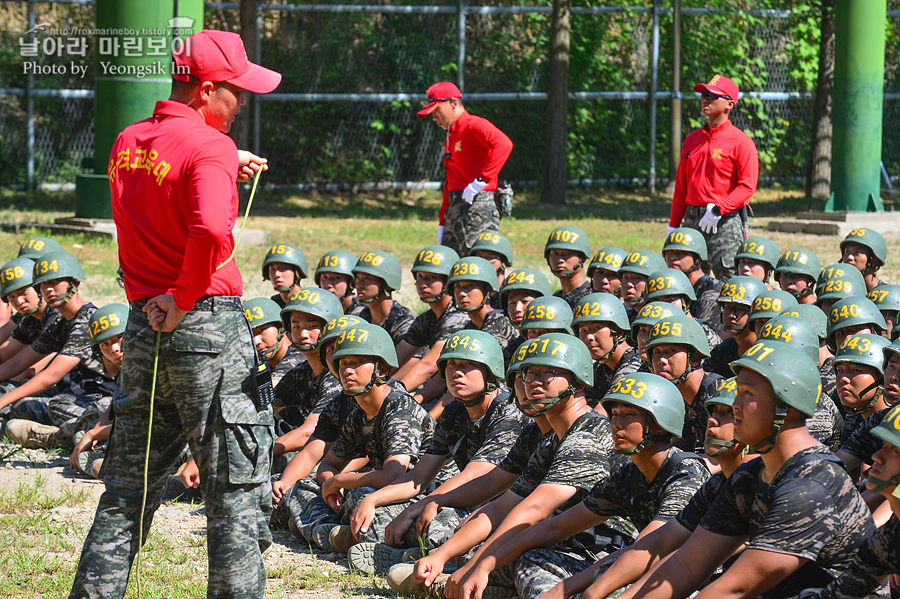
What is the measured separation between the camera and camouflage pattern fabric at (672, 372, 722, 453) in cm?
634

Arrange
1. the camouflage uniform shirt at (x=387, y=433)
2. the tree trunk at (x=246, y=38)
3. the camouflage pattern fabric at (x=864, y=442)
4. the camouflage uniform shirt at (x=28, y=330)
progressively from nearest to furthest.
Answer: the camouflage pattern fabric at (x=864, y=442)
the camouflage uniform shirt at (x=387, y=433)
the camouflage uniform shirt at (x=28, y=330)
the tree trunk at (x=246, y=38)

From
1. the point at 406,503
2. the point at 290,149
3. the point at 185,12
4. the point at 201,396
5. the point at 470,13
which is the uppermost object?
the point at 470,13

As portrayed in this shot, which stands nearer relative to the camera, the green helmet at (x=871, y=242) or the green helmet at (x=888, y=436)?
the green helmet at (x=888, y=436)

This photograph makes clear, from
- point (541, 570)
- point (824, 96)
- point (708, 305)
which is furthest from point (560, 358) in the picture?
point (824, 96)

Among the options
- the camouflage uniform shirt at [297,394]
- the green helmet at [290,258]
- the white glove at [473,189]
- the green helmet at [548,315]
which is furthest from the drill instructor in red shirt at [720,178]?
the camouflage uniform shirt at [297,394]

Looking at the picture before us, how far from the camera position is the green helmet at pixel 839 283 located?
8.27m

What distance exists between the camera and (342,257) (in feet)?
32.3

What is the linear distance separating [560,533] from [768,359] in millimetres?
1494

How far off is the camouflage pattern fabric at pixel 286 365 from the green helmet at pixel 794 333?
355 cm

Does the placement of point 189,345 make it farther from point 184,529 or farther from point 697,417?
point 697,417

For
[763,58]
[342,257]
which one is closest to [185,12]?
[342,257]

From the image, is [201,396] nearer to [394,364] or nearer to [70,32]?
[394,364]

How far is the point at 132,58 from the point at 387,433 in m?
9.94

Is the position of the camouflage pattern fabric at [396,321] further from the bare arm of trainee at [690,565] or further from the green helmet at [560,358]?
the bare arm of trainee at [690,565]
